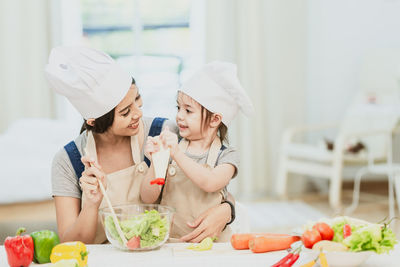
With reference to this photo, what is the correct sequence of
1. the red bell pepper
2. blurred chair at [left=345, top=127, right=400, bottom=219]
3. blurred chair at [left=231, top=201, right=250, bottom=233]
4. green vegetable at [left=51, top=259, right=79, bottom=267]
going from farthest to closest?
1. blurred chair at [left=345, top=127, right=400, bottom=219]
2. blurred chair at [left=231, top=201, right=250, bottom=233]
3. the red bell pepper
4. green vegetable at [left=51, top=259, right=79, bottom=267]

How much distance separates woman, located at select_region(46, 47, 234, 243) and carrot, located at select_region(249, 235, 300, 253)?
259mm

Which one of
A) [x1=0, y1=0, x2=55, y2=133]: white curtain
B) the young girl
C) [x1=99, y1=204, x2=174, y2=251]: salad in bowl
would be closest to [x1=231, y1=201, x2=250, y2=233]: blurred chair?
the young girl

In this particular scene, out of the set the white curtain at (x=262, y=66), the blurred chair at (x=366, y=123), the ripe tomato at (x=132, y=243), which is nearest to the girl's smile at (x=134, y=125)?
the ripe tomato at (x=132, y=243)

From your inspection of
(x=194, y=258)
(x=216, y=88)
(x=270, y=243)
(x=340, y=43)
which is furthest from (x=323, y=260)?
(x=340, y=43)

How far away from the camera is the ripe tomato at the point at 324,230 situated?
4.52ft

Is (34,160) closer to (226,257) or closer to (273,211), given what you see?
(226,257)

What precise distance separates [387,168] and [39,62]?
3.14 meters

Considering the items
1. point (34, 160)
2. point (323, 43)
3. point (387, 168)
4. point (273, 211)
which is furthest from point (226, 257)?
point (323, 43)

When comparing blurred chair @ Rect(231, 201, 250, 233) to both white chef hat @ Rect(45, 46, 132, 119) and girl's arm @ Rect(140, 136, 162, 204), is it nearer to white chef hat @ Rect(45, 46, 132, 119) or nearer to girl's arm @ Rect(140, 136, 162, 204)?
girl's arm @ Rect(140, 136, 162, 204)

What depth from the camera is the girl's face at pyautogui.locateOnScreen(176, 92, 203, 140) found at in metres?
1.73

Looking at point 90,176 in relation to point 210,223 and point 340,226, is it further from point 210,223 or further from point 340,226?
point 340,226

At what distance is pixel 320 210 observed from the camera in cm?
475

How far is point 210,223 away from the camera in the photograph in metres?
1.67

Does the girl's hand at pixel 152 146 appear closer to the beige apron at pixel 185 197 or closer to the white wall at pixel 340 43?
the beige apron at pixel 185 197
